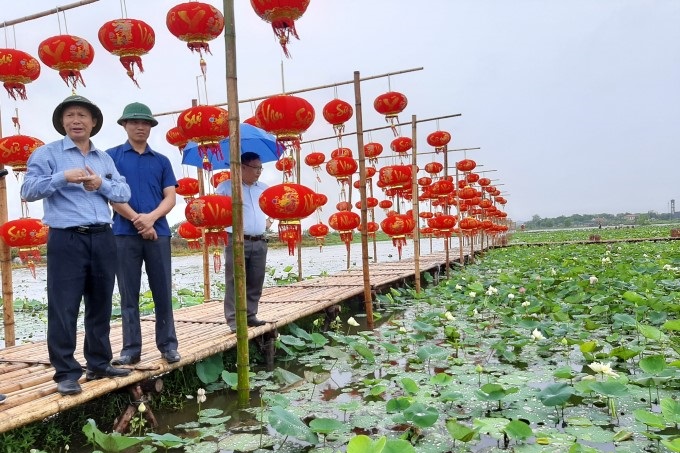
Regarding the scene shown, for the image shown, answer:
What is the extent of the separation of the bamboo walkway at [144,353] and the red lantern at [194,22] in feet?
7.19

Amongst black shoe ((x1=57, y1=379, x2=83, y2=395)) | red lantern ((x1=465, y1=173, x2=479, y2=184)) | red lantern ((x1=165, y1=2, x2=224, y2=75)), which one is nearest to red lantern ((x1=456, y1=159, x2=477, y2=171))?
red lantern ((x1=465, y1=173, x2=479, y2=184))

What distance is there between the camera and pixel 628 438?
254 cm

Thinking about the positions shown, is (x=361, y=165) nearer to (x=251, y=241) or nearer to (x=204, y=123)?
(x=251, y=241)

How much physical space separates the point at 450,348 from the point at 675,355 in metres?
1.79

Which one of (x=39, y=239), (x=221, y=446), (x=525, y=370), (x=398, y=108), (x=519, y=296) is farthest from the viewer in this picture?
(x=398, y=108)

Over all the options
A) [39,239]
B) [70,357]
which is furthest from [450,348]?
[39,239]

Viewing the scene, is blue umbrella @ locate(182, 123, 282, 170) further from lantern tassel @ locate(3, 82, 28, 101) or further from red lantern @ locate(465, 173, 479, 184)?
red lantern @ locate(465, 173, 479, 184)

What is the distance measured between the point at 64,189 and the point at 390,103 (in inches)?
229

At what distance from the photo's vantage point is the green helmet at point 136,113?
11.0 ft

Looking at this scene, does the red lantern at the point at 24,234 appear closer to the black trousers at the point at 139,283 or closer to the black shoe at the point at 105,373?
the black trousers at the point at 139,283

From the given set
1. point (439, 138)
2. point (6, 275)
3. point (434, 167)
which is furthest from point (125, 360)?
point (434, 167)

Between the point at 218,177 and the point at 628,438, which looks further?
the point at 218,177

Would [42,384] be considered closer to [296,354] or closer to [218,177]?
[296,354]

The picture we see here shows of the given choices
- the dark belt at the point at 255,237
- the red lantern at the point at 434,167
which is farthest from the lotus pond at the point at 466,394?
the red lantern at the point at 434,167
